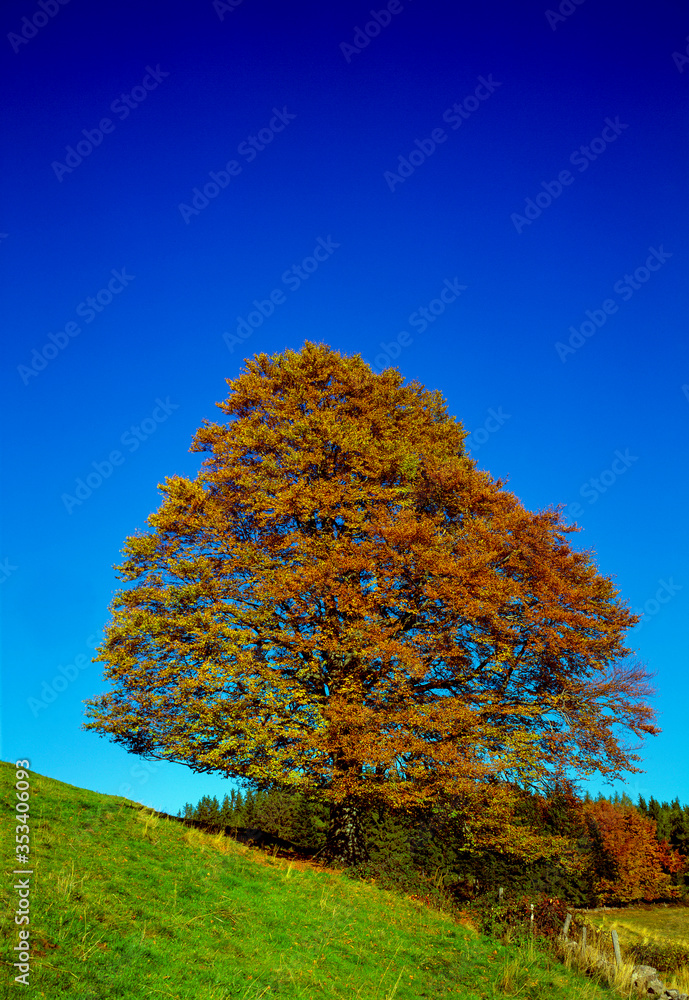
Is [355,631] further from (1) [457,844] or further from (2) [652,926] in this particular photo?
(2) [652,926]

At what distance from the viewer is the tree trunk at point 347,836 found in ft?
54.6

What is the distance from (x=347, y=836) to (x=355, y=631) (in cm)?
552

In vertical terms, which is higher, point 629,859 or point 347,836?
point 347,836

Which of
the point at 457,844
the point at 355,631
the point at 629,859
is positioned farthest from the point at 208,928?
the point at 629,859

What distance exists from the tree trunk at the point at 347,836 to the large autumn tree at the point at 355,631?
0.19ft

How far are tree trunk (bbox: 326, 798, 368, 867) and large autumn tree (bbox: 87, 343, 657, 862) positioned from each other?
6 centimetres

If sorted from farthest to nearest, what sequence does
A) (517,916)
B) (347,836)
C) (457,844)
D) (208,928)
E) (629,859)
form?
(629,859) → (457,844) → (347,836) → (517,916) → (208,928)

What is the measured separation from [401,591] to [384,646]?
2.15m

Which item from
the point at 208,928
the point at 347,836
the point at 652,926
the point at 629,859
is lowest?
the point at 652,926

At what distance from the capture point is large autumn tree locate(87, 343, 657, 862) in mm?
15695

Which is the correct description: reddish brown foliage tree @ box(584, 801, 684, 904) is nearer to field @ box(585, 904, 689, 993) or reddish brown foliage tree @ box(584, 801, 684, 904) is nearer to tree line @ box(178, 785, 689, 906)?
field @ box(585, 904, 689, 993)

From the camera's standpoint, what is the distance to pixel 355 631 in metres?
16.2

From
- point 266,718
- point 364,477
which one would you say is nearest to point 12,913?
point 266,718

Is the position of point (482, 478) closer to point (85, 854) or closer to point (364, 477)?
point (364, 477)
